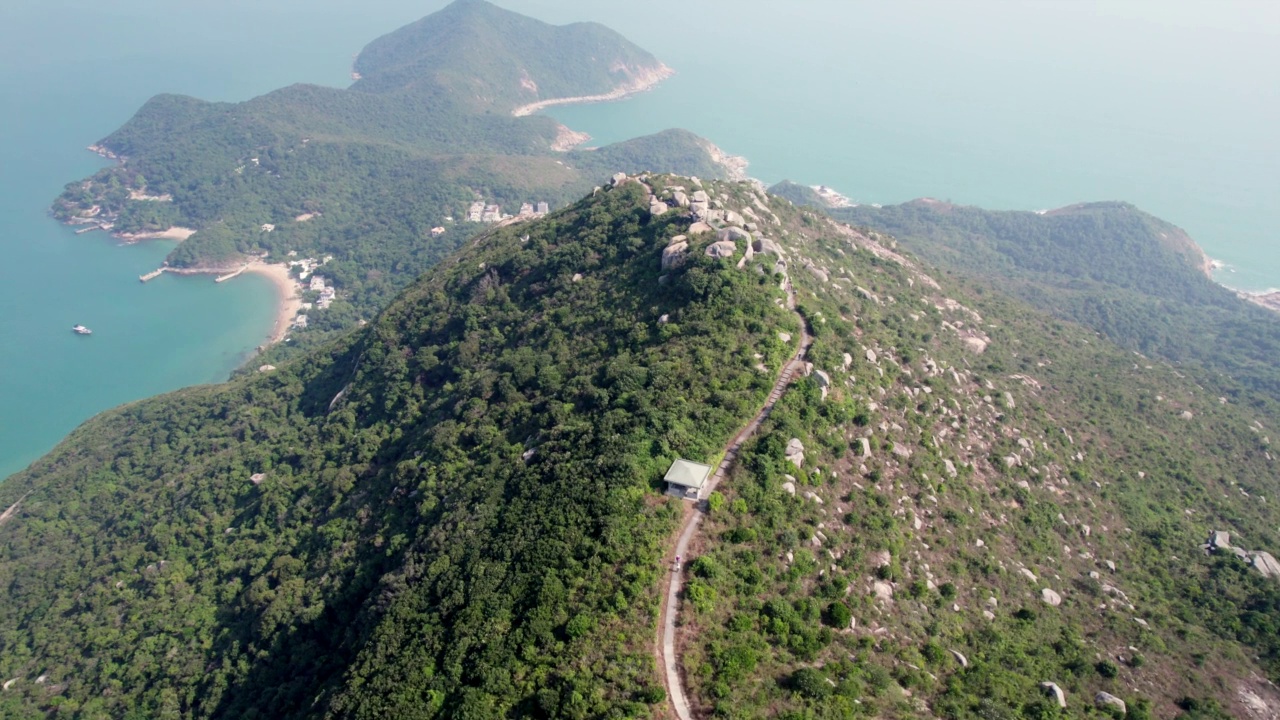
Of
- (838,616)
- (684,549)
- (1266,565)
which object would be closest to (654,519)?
(684,549)

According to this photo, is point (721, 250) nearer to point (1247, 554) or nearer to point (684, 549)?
point (684, 549)

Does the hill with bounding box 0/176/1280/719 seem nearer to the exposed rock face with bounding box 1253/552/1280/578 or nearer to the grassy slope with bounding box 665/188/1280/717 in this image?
the grassy slope with bounding box 665/188/1280/717

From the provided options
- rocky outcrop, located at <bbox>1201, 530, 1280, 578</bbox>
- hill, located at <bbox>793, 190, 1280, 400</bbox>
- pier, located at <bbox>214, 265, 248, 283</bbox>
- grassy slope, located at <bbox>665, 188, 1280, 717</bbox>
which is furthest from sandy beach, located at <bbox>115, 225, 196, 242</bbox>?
rocky outcrop, located at <bbox>1201, 530, 1280, 578</bbox>

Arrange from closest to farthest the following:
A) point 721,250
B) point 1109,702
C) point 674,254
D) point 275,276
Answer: point 1109,702 → point 721,250 → point 674,254 → point 275,276

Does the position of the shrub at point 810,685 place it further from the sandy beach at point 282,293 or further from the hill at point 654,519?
the sandy beach at point 282,293

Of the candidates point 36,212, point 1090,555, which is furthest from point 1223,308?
point 36,212

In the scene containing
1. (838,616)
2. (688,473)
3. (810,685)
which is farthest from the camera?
(688,473)
